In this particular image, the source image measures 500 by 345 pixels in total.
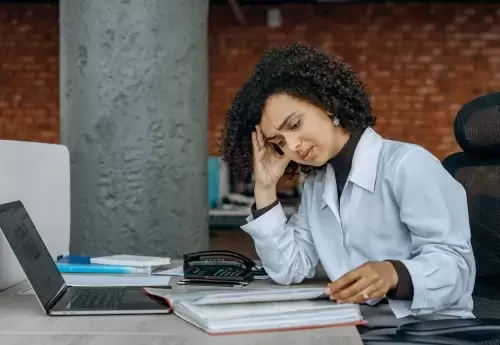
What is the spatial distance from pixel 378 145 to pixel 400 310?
401 mm

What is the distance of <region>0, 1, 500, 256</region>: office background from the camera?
732 centimetres

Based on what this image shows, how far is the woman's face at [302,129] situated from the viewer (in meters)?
1.70

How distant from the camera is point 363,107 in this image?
6.08ft

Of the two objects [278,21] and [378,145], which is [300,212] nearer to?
[378,145]

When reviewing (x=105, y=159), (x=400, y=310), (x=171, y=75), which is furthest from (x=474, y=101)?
(x=105, y=159)

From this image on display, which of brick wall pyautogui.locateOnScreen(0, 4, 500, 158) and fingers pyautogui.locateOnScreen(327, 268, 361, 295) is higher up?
brick wall pyautogui.locateOnScreen(0, 4, 500, 158)

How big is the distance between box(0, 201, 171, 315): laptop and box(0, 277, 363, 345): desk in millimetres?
24

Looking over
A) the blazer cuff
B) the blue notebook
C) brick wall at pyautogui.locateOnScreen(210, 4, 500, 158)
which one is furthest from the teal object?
the blazer cuff

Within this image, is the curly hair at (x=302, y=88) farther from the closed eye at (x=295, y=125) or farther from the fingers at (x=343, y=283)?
the fingers at (x=343, y=283)

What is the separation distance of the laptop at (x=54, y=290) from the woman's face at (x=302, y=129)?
47 cm

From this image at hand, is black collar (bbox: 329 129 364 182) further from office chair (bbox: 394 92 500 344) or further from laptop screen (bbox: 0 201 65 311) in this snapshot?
laptop screen (bbox: 0 201 65 311)

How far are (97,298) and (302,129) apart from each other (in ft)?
1.92

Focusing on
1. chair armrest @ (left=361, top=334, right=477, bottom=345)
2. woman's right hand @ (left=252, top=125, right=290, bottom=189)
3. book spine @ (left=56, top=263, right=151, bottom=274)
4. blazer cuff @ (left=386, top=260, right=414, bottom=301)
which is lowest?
chair armrest @ (left=361, top=334, right=477, bottom=345)

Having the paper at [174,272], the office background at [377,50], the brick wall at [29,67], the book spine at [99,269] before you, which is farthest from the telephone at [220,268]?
the brick wall at [29,67]
